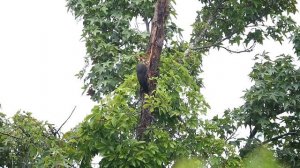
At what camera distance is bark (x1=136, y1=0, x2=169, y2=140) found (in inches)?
183

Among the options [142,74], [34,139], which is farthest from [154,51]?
[34,139]

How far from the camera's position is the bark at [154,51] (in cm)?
464

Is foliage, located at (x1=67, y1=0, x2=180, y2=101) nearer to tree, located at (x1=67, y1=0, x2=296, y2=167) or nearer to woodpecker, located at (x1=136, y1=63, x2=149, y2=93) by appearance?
tree, located at (x1=67, y1=0, x2=296, y2=167)

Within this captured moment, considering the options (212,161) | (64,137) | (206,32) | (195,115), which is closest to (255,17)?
(206,32)

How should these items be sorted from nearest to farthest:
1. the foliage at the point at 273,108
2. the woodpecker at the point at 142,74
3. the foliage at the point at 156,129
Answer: the foliage at the point at 156,129 → the woodpecker at the point at 142,74 → the foliage at the point at 273,108

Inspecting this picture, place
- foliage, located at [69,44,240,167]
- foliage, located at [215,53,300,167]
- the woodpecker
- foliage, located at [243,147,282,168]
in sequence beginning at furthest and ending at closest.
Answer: foliage, located at [215,53,300,167] < the woodpecker < foliage, located at [69,44,240,167] < foliage, located at [243,147,282,168]

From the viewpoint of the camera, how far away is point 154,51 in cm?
471

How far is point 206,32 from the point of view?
7.83 meters

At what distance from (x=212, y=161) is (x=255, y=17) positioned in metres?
3.72

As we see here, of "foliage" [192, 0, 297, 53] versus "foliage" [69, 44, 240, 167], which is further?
"foliage" [192, 0, 297, 53]

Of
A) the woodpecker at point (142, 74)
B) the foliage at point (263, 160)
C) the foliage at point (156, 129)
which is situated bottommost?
the foliage at point (263, 160)

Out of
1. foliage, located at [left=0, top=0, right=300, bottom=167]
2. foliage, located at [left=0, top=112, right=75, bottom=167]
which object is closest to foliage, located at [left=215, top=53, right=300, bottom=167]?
foliage, located at [left=0, top=0, right=300, bottom=167]

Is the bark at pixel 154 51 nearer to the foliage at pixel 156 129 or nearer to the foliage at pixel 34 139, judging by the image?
the foliage at pixel 156 129

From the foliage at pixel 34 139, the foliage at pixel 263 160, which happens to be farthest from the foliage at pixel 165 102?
the foliage at pixel 263 160
